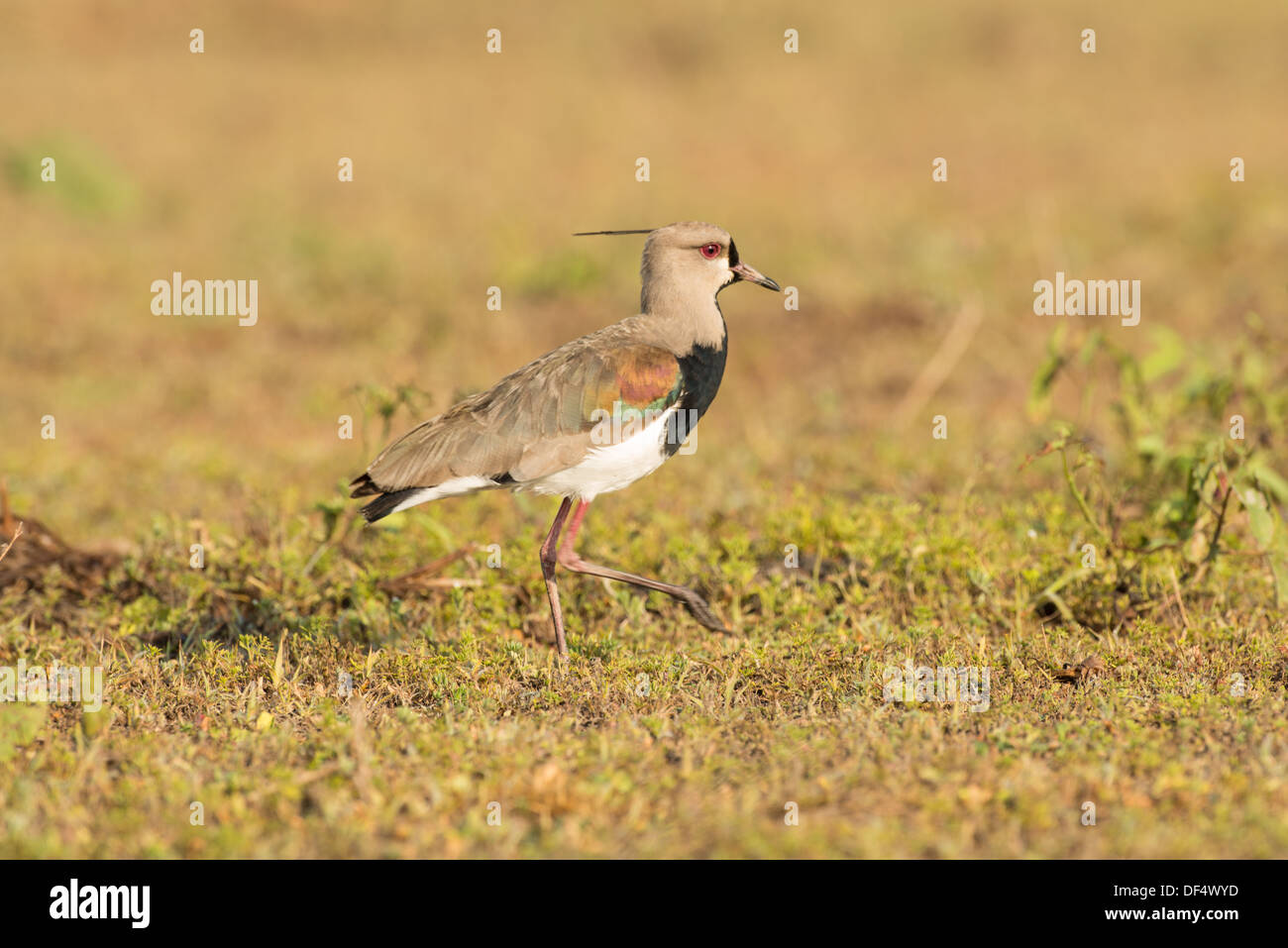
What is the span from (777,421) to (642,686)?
380cm

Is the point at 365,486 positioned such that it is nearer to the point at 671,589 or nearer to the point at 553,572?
the point at 553,572

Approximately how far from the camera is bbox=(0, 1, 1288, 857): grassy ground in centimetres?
339

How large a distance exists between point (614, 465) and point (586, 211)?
24.0 feet

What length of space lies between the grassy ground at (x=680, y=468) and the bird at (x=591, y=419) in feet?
1.55

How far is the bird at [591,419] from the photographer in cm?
445

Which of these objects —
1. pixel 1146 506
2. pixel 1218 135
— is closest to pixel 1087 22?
pixel 1218 135

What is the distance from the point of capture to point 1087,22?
16.4 metres

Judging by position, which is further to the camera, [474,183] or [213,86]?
[213,86]
